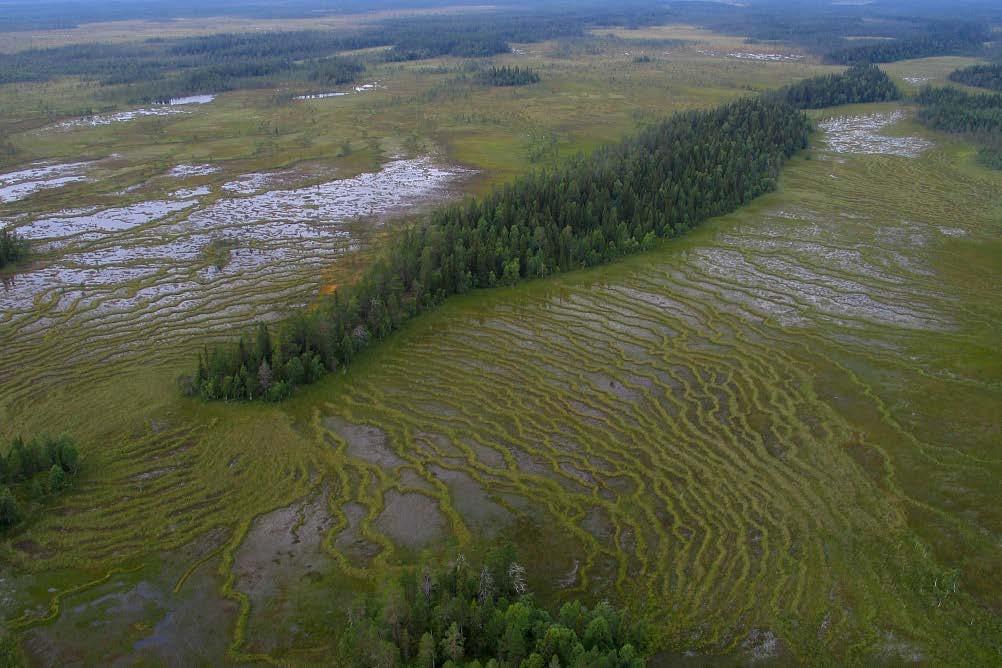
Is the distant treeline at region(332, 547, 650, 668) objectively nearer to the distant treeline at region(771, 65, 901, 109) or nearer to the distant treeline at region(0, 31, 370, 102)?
the distant treeline at region(771, 65, 901, 109)

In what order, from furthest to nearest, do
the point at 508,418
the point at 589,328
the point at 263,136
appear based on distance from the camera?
the point at 263,136 < the point at 589,328 < the point at 508,418

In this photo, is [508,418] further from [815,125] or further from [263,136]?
[815,125]

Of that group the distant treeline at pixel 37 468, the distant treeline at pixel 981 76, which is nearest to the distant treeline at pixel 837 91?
the distant treeline at pixel 981 76

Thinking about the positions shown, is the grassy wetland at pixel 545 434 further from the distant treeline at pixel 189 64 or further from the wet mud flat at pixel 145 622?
the distant treeline at pixel 189 64

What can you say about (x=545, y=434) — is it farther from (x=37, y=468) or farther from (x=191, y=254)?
(x=191, y=254)

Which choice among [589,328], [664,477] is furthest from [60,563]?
[589,328]

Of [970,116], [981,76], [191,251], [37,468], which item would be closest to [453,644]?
[37,468]
